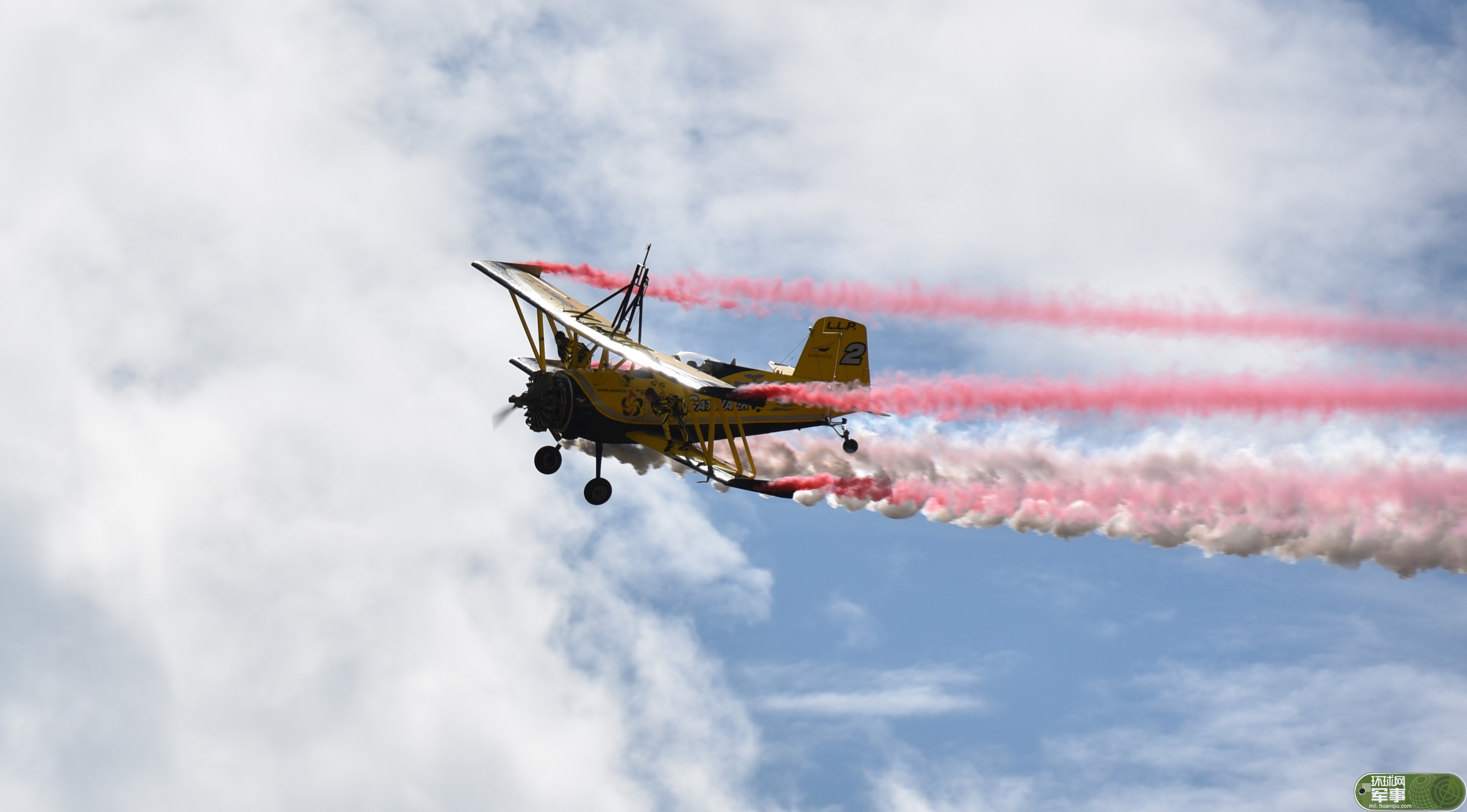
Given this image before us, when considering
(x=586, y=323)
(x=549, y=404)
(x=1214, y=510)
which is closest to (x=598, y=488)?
(x=549, y=404)

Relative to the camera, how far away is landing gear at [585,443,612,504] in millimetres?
49188

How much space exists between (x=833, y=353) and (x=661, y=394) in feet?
18.8

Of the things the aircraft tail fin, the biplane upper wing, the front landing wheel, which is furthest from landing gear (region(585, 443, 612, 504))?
the aircraft tail fin

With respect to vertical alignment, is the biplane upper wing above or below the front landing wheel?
above

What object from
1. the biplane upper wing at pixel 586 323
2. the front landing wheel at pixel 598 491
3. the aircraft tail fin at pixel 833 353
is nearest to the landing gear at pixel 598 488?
the front landing wheel at pixel 598 491

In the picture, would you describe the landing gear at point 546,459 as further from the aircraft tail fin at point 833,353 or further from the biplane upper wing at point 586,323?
the aircraft tail fin at point 833,353

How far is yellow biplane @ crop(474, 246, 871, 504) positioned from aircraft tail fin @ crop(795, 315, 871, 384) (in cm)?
3

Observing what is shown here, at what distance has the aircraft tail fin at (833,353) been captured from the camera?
167ft

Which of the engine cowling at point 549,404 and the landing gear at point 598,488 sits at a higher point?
the engine cowling at point 549,404

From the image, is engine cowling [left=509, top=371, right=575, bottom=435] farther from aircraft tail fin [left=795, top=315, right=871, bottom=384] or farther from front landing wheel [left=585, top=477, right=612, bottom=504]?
aircraft tail fin [left=795, top=315, right=871, bottom=384]

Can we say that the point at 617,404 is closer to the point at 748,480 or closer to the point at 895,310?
the point at 748,480

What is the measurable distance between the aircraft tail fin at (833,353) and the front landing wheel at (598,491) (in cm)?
686

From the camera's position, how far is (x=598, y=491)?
4928cm

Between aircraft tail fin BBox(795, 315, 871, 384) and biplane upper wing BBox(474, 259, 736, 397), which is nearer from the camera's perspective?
biplane upper wing BBox(474, 259, 736, 397)
